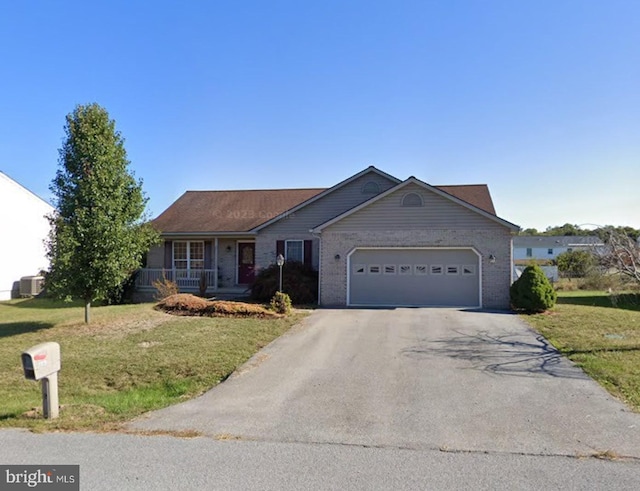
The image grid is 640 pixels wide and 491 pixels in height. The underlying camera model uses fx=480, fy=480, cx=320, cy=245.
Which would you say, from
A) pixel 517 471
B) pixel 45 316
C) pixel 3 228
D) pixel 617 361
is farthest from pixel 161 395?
pixel 3 228

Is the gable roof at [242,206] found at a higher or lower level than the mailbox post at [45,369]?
higher

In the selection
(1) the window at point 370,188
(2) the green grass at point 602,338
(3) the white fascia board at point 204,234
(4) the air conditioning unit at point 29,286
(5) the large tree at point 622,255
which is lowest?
(2) the green grass at point 602,338

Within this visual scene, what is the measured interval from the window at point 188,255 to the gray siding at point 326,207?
363 centimetres

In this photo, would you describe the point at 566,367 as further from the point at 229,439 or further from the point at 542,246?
the point at 542,246

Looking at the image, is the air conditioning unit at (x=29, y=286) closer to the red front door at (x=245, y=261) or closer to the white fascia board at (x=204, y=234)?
the white fascia board at (x=204, y=234)

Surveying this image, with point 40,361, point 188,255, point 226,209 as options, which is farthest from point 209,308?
point 226,209

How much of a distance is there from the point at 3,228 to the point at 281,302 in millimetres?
17345

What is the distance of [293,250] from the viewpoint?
21094 mm

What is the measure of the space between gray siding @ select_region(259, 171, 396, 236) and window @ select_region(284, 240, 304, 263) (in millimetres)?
281

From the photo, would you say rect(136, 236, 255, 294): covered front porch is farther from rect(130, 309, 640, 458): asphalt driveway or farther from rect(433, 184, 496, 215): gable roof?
rect(130, 309, 640, 458): asphalt driveway

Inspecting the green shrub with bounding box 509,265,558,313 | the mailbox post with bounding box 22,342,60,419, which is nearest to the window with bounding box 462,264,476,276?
the green shrub with bounding box 509,265,558,313

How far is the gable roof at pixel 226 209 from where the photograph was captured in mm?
22531

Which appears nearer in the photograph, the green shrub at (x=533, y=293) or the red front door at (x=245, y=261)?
the green shrub at (x=533, y=293)

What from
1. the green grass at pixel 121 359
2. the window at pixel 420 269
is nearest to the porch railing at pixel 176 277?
the green grass at pixel 121 359
